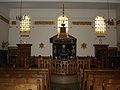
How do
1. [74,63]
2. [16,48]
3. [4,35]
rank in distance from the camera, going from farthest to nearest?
1. [16,48]
2. [4,35]
3. [74,63]

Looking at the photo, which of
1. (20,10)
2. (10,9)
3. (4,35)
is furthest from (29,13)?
(4,35)

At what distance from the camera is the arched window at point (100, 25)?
1133 centimetres

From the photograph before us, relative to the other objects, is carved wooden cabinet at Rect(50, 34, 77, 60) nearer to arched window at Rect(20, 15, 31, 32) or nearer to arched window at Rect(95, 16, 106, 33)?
arched window at Rect(95, 16, 106, 33)

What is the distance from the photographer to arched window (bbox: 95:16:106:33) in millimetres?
11327

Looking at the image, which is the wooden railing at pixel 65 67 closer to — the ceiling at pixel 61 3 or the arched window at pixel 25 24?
the ceiling at pixel 61 3

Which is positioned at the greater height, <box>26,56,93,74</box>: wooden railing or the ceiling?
the ceiling

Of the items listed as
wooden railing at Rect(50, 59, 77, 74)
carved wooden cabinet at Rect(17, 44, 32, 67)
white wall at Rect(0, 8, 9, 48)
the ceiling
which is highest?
the ceiling

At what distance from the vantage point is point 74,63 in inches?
306

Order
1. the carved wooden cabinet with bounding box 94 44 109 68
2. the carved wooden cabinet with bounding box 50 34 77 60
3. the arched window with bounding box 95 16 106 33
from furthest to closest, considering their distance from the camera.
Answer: the arched window with bounding box 95 16 106 33
the carved wooden cabinet with bounding box 50 34 77 60
the carved wooden cabinet with bounding box 94 44 109 68

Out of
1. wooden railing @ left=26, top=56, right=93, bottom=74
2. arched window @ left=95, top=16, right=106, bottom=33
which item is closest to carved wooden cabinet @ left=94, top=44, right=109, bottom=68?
arched window @ left=95, top=16, right=106, bottom=33

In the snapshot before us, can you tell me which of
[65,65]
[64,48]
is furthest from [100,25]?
[65,65]

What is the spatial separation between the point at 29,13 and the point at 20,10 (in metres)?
0.77

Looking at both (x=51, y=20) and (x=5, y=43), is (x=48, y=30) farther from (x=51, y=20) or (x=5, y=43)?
(x=5, y=43)

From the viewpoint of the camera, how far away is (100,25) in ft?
37.6
